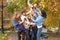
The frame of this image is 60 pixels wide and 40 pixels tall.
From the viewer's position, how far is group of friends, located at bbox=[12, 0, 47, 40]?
8398 mm

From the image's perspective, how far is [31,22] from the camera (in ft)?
27.8

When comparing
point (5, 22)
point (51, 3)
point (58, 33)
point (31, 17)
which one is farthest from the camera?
point (5, 22)

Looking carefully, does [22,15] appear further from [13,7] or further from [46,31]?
[46,31]

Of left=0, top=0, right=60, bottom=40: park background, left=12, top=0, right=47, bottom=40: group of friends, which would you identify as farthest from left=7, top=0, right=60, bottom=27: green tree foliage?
left=12, top=0, right=47, bottom=40: group of friends

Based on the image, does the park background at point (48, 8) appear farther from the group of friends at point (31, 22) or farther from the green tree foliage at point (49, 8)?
the group of friends at point (31, 22)

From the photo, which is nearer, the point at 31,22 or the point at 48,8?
the point at 31,22

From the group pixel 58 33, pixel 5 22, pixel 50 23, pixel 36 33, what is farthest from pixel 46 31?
pixel 36 33

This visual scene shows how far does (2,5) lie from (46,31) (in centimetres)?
226

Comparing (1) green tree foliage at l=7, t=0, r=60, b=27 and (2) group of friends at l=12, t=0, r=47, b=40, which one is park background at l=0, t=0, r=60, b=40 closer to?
(1) green tree foliage at l=7, t=0, r=60, b=27

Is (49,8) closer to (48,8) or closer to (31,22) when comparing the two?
(48,8)

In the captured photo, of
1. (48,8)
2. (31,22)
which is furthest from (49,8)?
(31,22)

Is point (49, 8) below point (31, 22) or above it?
above

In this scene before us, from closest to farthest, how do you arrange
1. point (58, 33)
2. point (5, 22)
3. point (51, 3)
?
point (51, 3), point (58, 33), point (5, 22)

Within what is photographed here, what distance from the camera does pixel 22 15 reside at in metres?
8.58
